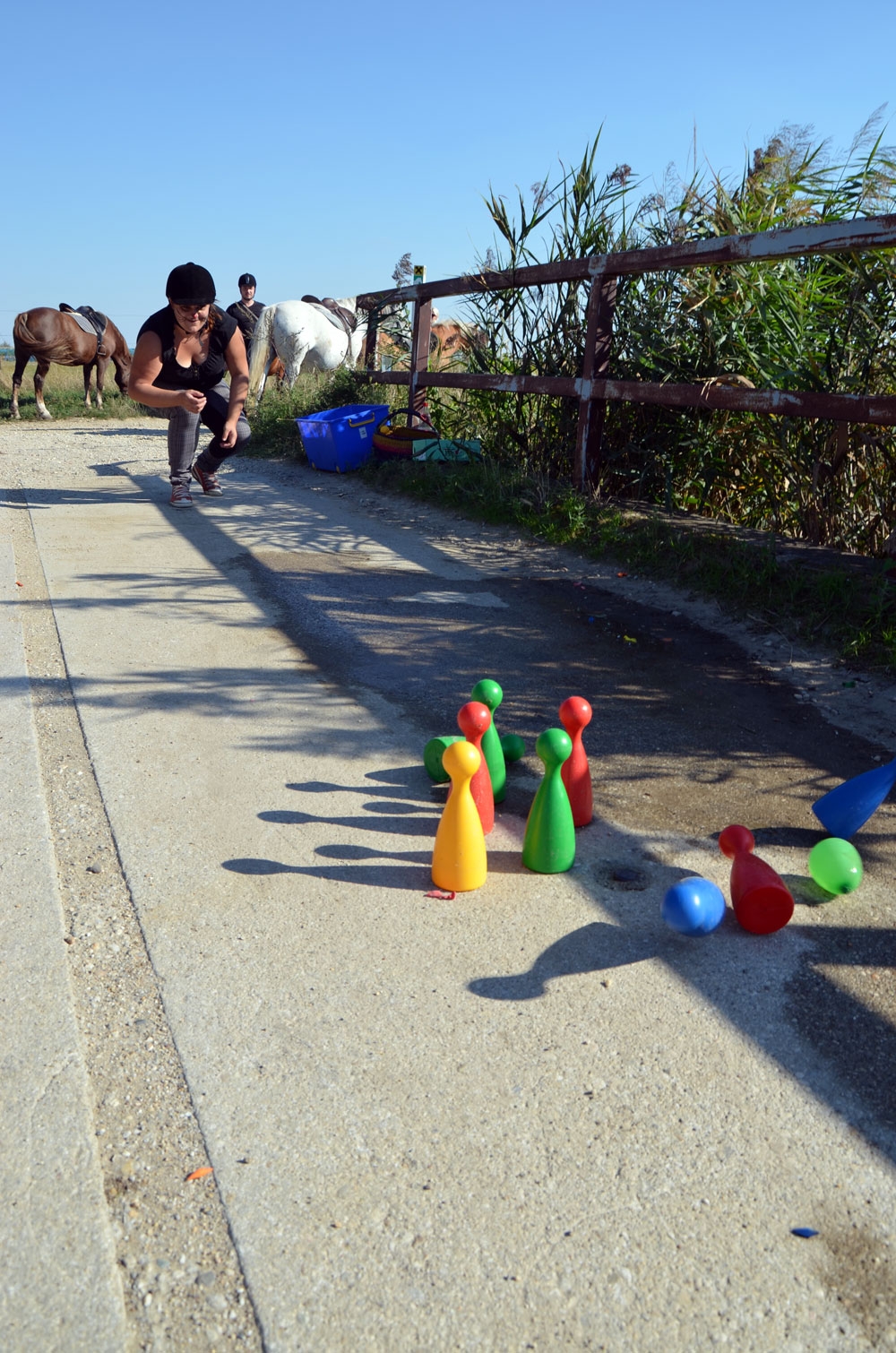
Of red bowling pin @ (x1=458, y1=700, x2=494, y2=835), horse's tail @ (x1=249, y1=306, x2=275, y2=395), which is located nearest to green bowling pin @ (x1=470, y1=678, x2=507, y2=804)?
red bowling pin @ (x1=458, y1=700, x2=494, y2=835)

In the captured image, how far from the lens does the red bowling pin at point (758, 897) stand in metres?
2.17

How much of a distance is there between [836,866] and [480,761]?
0.88 m

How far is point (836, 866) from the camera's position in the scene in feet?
7.71

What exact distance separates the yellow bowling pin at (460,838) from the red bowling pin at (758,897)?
23.0 inches

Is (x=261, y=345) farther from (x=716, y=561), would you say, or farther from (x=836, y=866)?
(x=836, y=866)

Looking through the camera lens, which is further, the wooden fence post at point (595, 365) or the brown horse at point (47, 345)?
the brown horse at point (47, 345)

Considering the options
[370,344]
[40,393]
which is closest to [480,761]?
[370,344]

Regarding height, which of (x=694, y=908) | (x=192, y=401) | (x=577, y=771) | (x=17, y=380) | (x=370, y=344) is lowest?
(x=694, y=908)

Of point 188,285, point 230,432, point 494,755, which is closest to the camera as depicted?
point 494,755

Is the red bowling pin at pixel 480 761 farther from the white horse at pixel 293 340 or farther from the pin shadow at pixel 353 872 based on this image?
the white horse at pixel 293 340

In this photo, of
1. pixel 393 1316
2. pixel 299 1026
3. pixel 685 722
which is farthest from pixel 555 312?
pixel 393 1316

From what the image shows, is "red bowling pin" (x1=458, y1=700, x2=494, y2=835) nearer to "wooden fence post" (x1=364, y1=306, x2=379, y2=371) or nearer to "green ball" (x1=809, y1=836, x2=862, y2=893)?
"green ball" (x1=809, y1=836, x2=862, y2=893)

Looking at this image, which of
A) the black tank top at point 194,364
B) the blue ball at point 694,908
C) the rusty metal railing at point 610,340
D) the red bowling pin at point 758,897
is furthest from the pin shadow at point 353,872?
the black tank top at point 194,364

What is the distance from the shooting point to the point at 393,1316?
131 cm
